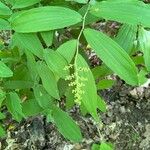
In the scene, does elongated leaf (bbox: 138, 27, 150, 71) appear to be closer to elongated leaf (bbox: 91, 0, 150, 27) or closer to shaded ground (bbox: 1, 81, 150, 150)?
elongated leaf (bbox: 91, 0, 150, 27)

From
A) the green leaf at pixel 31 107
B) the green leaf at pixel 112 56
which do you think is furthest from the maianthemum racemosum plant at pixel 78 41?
the green leaf at pixel 31 107

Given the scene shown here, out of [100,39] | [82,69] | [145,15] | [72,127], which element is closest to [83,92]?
[82,69]

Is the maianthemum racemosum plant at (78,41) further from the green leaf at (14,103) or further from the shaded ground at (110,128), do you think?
the shaded ground at (110,128)

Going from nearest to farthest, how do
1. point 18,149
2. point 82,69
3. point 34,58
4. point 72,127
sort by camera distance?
point 82,69, point 34,58, point 72,127, point 18,149

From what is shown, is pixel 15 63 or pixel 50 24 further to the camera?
pixel 15 63

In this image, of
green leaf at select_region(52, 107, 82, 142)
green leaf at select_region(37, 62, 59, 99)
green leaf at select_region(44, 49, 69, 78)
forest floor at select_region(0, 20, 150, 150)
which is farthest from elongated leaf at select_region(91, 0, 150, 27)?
forest floor at select_region(0, 20, 150, 150)

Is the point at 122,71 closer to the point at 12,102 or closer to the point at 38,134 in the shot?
the point at 12,102

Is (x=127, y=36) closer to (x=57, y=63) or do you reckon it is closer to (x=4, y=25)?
(x=57, y=63)
